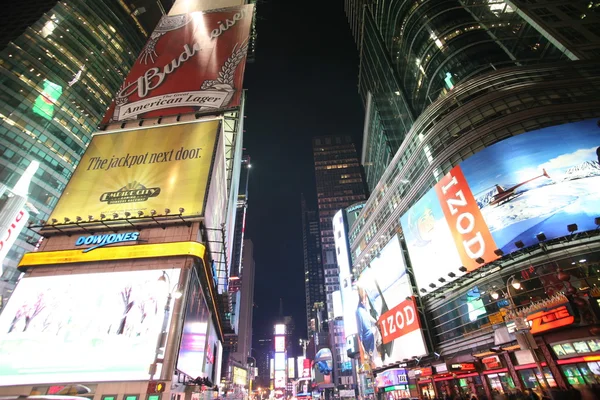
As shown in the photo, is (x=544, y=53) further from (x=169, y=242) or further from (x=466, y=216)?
(x=169, y=242)

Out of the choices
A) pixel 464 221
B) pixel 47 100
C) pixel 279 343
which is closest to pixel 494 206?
pixel 464 221

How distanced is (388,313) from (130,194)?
109ft

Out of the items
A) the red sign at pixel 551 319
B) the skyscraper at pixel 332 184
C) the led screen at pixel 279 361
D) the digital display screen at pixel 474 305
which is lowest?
the red sign at pixel 551 319

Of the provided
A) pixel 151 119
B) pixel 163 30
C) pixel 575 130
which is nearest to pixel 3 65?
pixel 163 30

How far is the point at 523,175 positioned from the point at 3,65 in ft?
269

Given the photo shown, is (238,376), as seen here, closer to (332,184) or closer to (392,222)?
(332,184)

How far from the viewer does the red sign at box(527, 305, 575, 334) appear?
17.2 metres

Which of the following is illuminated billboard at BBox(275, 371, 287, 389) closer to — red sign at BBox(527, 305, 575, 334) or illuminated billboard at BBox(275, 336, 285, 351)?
illuminated billboard at BBox(275, 336, 285, 351)

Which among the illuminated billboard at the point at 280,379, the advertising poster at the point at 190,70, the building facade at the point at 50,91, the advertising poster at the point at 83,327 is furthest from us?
the illuminated billboard at the point at 280,379

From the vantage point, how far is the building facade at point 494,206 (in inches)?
784

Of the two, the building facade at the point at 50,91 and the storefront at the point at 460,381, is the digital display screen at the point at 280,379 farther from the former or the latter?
the storefront at the point at 460,381

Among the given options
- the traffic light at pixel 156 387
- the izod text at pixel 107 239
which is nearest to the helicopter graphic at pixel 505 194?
the traffic light at pixel 156 387

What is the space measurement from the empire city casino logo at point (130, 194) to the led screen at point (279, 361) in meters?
111

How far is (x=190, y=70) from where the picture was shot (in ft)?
90.8
